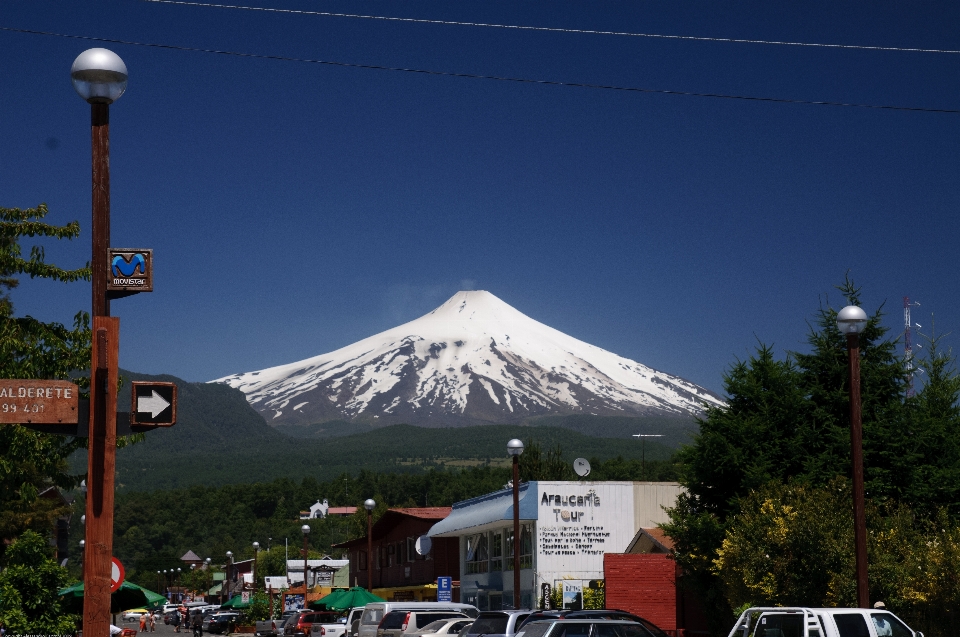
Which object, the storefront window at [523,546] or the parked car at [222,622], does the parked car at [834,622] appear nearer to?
the storefront window at [523,546]

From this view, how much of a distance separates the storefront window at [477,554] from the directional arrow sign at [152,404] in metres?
42.6

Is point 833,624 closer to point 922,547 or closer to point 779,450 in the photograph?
point 922,547

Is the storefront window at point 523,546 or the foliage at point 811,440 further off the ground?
the foliage at point 811,440

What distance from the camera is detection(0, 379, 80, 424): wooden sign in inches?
399

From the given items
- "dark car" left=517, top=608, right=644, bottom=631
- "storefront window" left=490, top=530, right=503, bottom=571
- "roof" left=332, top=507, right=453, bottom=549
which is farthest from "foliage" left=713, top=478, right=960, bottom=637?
"roof" left=332, top=507, right=453, bottom=549

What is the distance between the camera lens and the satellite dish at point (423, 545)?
5709 cm

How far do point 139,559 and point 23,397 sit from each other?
190 metres

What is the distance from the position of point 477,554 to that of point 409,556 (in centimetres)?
1200

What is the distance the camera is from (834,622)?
18500 millimetres

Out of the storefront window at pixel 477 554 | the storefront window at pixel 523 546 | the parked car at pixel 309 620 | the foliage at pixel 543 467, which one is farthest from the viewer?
the foliage at pixel 543 467

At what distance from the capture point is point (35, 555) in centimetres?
1730

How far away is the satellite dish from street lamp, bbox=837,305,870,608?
125 ft

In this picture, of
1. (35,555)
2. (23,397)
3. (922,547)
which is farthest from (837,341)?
(23,397)

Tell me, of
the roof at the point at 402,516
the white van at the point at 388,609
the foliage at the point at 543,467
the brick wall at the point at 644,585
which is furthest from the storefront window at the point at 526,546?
the foliage at the point at 543,467
